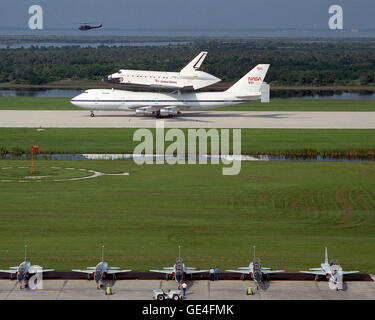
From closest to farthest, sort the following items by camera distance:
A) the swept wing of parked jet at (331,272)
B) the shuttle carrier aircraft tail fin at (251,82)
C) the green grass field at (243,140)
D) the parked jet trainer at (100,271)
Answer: the swept wing of parked jet at (331,272) → the parked jet trainer at (100,271) → the green grass field at (243,140) → the shuttle carrier aircraft tail fin at (251,82)

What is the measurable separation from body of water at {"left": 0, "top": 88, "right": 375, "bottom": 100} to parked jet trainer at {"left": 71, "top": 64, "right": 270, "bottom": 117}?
41.2m

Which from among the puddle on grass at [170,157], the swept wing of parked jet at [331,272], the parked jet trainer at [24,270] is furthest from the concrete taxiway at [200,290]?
the puddle on grass at [170,157]

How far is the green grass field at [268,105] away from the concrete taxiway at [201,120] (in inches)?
248

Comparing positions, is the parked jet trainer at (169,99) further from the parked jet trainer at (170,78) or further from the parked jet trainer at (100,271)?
the parked jet trainer at (100,271)

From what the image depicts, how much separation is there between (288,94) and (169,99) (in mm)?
56202

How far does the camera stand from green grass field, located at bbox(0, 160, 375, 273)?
170 feet

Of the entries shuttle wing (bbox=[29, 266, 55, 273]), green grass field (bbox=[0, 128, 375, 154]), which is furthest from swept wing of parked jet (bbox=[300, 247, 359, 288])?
green grass field (bbox=[0, 128, 375, 154])

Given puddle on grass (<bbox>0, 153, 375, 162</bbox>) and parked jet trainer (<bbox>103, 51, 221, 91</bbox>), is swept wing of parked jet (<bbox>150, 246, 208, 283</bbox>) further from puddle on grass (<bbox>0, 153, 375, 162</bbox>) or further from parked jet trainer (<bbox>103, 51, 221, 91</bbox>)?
parked jet trainer (<bbox>103, 51, 221, 91</bbox>)

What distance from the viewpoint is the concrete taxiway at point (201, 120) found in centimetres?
11612

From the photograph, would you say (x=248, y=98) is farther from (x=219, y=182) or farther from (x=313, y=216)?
(x=313, y=216)

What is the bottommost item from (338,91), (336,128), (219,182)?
(219,182)
